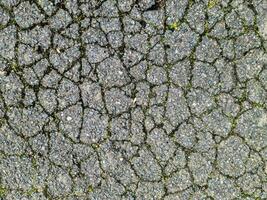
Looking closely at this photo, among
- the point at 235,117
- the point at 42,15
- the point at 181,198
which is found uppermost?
the point at 42,15

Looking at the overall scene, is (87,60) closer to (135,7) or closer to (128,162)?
(135,7)

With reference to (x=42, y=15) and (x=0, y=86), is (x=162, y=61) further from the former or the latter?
(x=0, y=86)

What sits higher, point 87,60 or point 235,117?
point 87,60

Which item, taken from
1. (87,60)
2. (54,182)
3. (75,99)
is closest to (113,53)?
(87,60)

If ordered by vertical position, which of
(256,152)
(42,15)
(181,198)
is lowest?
(181,198)

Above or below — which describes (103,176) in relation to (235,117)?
below

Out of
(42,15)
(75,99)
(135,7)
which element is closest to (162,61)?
(135,7)
